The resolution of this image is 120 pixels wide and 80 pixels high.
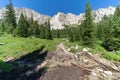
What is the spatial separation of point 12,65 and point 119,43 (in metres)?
25.5

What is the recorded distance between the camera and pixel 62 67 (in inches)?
1115

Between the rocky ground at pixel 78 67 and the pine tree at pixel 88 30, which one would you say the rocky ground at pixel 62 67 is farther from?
the pine tree at pixel 88 30

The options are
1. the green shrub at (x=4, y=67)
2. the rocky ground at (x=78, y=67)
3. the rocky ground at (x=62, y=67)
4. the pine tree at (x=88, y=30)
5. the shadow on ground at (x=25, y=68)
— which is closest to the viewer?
the rocky ground at (x=78, y=67)

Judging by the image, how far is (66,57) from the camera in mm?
32906

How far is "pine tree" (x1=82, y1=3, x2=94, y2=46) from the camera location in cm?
4842

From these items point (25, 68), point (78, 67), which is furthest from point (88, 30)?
point (25, 68)

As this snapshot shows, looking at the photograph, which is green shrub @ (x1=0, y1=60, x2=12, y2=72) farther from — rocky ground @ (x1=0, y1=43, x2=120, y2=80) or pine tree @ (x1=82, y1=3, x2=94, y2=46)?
pine tree @ (x1=82, y1=3, x2=94, y2=46)

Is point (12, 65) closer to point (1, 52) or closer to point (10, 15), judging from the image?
point (1, 52)

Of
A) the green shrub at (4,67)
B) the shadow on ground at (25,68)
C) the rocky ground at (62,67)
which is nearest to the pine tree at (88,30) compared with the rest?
the rocky ground at (62,67)

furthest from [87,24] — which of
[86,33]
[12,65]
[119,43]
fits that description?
[12,65]

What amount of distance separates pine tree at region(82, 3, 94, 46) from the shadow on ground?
14.3 metres

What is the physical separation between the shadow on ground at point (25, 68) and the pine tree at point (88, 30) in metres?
14.3

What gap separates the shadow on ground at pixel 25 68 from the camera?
26.5m

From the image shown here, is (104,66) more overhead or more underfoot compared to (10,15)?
more underfoot
